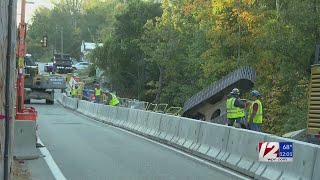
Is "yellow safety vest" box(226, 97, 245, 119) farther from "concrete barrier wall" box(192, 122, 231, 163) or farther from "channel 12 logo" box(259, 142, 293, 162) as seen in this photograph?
"channel 12 logo" box(259, 142, 293, 162)

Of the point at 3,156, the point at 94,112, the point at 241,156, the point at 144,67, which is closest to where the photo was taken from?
the point at 3,156

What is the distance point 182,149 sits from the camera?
13.7 meters

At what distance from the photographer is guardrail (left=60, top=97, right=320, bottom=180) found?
25.9 feet

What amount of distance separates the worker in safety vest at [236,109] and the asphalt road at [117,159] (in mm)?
2189

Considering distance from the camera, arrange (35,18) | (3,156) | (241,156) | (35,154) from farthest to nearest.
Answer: (35,18) < (35,154) < (241,156) < (3,156)

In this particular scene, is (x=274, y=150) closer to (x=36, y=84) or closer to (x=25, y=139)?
(x=25, y=139)

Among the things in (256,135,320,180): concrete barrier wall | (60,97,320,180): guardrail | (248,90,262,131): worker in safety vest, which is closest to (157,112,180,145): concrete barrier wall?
(60,97,320,180): guardrail

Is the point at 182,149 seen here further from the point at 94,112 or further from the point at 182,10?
the point at 182,10

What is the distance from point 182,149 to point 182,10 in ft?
91.5

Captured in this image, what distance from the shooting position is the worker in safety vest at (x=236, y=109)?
1386cm

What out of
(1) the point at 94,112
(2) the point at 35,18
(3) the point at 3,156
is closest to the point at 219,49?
(1) the point at 94,112

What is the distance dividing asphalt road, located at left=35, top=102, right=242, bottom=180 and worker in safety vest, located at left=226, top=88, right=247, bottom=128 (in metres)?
2.19

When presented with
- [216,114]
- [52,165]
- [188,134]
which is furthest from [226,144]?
[216,114]

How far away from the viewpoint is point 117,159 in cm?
1153
